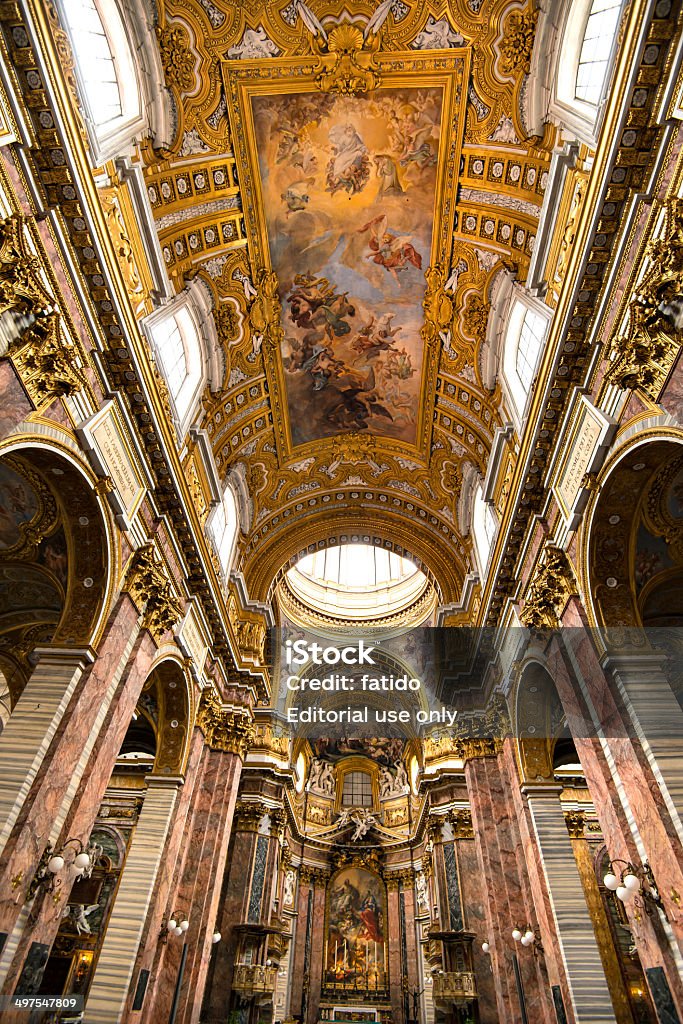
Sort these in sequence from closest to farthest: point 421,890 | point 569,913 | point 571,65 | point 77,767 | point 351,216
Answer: point 77,767 → point 571,65 → point 569,913 → point 351,216 → point 421,890

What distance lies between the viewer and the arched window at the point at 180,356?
1303cm

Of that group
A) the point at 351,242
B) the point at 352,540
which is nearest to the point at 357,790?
the point at 352,540

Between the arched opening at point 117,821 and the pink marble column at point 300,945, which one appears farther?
the pink marble column at point 300,945

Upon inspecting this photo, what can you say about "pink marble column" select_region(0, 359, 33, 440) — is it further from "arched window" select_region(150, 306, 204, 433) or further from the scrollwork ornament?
the scrollwork ornament

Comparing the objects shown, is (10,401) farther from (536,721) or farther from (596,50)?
(536,721)

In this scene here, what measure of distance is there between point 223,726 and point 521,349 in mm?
13407

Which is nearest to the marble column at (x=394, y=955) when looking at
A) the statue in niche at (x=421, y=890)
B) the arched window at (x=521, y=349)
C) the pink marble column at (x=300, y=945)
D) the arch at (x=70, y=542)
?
the statue in niche at (x=421, y=890)

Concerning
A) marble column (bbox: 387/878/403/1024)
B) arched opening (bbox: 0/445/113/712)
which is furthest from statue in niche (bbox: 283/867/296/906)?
arched opening (bbox: 0/445/113/712)

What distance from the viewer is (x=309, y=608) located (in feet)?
104

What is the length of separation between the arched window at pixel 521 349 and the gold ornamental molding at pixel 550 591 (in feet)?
11.5

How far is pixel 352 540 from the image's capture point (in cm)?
2302

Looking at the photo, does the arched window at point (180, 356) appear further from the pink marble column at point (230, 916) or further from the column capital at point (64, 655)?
the pink marble column at point (230, 916)

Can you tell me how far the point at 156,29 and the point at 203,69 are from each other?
1.13m

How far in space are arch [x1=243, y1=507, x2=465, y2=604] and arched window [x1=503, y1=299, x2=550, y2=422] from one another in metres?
8.17
